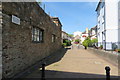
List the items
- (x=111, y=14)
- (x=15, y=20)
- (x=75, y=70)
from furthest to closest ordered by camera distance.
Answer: (x=111, y=14) < (x=75, y=70) < (x=15, y=20)

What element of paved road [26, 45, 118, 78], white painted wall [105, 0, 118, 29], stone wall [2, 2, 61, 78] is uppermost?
white painted wall [105, 0, 118, 29]

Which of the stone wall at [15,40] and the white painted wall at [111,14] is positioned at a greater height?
the white painted wall at [111,14]

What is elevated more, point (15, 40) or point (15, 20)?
point (15, 20)

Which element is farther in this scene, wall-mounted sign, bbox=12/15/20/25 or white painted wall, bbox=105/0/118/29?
white painted wall, bbox=105/0/118/29

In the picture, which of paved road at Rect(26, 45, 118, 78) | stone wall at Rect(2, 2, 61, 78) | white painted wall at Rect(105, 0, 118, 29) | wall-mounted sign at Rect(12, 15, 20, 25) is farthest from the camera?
white painted wall at Rect(105, 0, 118, 29)

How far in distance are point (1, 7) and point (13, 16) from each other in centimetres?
68

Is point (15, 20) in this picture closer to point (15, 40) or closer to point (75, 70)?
point (15, 40)

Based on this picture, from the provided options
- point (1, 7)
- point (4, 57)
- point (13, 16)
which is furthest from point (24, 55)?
point (1, 7)

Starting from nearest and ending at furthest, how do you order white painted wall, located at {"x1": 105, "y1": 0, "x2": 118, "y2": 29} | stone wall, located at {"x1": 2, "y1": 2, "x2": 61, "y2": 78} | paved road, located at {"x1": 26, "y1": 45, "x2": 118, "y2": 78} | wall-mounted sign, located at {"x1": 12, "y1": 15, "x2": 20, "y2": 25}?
1. stone wall, located at {"x1": 2, "y1": 2, "x2": 61, "y2": 78}
2. wall-mounted sign, located at {"x1": 12, "y1": 15, "x2": 20, "y2": 25}
3. paved road, located at {"x1": 26, "y1": 45, "x2": 118, "y2": 78}
4. white painted wall, located at {"x1": 105, "y1": 0, "x2": 118, "y2": 29}

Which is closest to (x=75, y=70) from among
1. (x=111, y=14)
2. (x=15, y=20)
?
(x=15, y=20)

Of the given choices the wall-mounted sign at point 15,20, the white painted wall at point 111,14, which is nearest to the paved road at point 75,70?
the wall-mounted sign at point 15,20

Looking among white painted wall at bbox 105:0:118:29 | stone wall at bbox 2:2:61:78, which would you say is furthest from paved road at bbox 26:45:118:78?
white painted wall at bbox 105:0:118:29

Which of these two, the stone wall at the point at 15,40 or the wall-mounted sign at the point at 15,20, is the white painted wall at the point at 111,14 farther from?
the wall-mounted sign at the point at 15,20

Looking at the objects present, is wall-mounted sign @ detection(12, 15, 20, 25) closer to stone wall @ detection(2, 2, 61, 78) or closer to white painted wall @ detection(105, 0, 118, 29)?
stone wall @ detection(2, 2, 61, 78)
